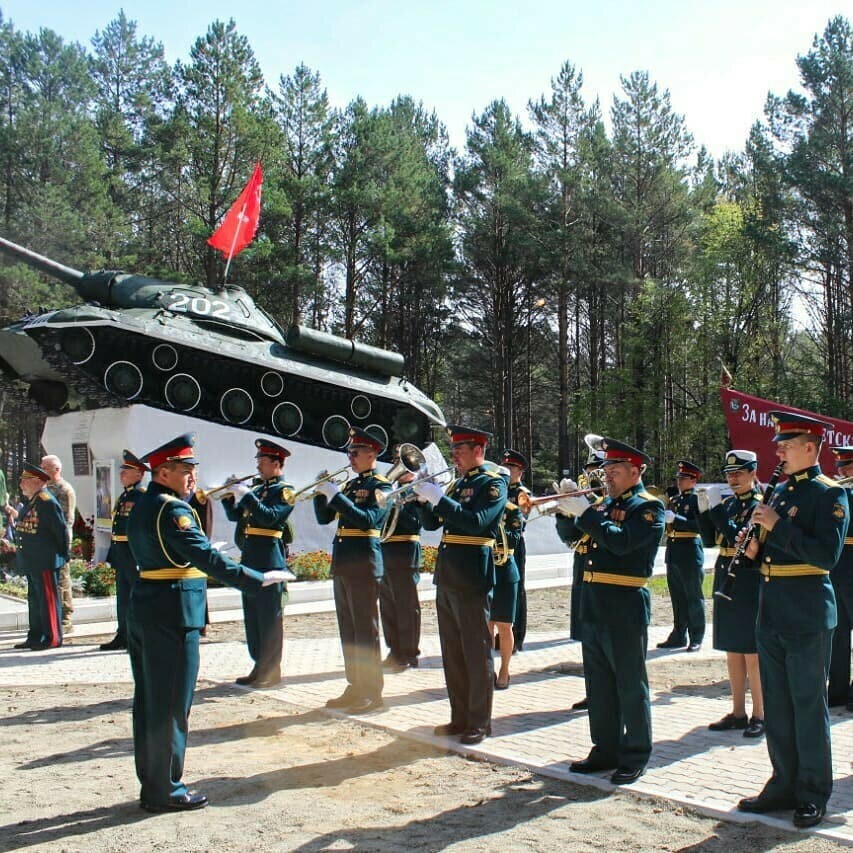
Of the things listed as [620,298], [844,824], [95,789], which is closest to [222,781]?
[95,789]

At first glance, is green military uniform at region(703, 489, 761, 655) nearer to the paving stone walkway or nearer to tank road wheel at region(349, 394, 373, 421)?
the paving stone walkway

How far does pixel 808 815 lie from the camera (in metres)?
4.68

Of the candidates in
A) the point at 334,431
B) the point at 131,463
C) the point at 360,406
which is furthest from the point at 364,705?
the point at 360,406

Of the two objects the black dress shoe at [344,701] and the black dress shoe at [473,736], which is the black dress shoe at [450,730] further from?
the black dress shoe at [344,701]

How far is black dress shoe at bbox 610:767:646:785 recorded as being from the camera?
5340mm

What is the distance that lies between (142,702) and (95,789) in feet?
2.50

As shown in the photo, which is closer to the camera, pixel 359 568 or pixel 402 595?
pixel 359 568

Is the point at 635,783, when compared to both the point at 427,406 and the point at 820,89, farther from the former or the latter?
the point at 820,89

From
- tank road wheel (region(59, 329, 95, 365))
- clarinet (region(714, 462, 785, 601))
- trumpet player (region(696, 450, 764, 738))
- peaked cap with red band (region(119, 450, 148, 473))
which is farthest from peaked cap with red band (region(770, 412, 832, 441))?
tank road wheel (region(59, 329, 95, 365))

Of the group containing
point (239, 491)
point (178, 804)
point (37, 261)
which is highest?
point (37, 261)

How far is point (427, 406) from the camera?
21.1 metres

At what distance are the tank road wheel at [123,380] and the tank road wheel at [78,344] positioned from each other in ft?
1.61

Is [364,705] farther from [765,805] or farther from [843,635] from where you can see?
[843,635]

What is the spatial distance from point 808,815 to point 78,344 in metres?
14.9
